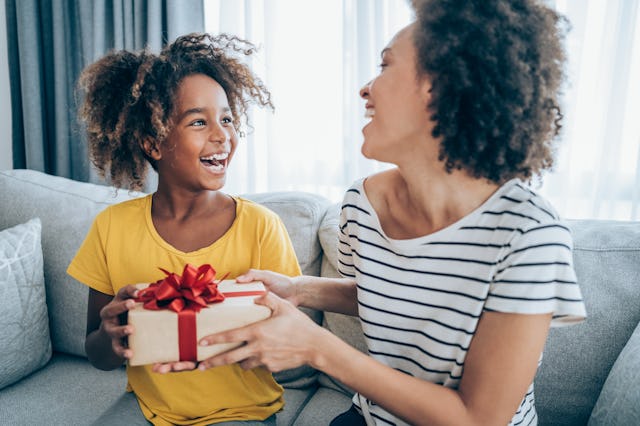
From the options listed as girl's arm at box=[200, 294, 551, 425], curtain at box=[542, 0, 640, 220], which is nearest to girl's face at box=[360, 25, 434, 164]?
girl's arm at box=[200, 294, 551, 425]

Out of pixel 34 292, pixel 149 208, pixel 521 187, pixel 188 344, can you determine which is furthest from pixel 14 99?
pixel 521 187

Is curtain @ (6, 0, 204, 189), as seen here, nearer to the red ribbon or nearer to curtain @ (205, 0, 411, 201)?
curtain @ (205, 0, 411, 201)

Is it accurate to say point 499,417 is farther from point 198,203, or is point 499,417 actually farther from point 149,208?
point 149,208

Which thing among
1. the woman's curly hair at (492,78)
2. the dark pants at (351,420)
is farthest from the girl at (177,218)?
the woman's curly hair at (492,78)

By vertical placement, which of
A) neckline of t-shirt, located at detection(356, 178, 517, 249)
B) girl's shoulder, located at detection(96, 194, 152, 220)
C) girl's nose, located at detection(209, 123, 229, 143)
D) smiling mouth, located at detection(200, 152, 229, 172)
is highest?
girl's nose, located at detection(209, 123, 229, 143)

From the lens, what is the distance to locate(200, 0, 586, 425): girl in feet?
2.52

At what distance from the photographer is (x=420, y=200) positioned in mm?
936

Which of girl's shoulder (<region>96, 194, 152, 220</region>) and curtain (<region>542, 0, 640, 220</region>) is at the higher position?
curtain (<region>542, 0, 640, 220</region>)

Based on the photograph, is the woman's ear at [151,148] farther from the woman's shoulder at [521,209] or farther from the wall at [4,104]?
the wall at [4,104]

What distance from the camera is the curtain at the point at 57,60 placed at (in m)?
2.17

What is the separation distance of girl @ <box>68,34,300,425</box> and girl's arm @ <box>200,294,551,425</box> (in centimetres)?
29

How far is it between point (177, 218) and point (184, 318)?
418 mm

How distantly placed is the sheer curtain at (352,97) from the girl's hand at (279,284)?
3.21 ft

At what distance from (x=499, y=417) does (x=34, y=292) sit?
4.31 ft
